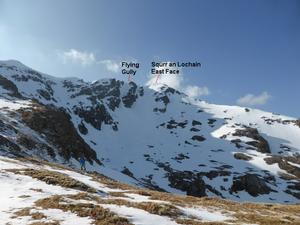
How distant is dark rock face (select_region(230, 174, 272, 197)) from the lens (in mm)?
152125

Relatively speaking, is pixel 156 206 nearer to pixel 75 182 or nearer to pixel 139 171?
pixel 75 182

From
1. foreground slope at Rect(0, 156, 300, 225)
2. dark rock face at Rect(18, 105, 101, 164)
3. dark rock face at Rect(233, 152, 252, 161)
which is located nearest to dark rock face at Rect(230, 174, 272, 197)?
dark rock face at Rect(233, 152, 252, 161)

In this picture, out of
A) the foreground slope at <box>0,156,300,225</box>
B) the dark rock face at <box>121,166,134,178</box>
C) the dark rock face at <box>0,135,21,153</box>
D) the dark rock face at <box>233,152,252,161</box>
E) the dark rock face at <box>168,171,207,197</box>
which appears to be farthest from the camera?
the dark rock face at <box>233,152,252,161</box>

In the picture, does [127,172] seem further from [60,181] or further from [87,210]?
[87,210]

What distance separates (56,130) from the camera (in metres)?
97.8

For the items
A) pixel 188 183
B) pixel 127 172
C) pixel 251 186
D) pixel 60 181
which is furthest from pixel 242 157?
pixel 60 181

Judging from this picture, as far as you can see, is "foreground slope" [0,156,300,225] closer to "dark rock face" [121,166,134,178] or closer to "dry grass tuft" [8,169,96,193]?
"dry grass tuft" [8,169,96,193]

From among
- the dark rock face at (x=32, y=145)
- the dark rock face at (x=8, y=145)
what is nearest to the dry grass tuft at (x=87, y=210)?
the dark rock face at (x=8, y=145)

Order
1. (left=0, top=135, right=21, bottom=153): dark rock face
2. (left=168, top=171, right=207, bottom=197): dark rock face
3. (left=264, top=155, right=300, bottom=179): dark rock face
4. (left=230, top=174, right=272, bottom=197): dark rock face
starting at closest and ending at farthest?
(left=0, top=135, right=21, bottom=153): dark rock face < (left=168, top=171, right=207, bottom=197): dark rock face < (left=230, top=174, right=272, bottom=197): dark rock face < (left=264, top=155, right=300, bottom=179): dark rock face

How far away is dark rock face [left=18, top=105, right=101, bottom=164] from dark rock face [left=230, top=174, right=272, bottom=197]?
Answer: 75.1 meters

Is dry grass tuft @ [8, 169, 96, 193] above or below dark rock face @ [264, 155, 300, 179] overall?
below

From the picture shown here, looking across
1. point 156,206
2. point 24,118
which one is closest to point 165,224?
point 156,206

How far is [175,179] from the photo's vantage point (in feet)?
515

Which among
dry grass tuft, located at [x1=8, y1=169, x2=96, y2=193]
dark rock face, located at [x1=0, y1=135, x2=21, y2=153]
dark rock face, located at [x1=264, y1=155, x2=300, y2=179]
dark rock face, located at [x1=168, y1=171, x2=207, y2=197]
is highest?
dark rock face, located at [x1=264, y1=155, x2=300, y2=179]
